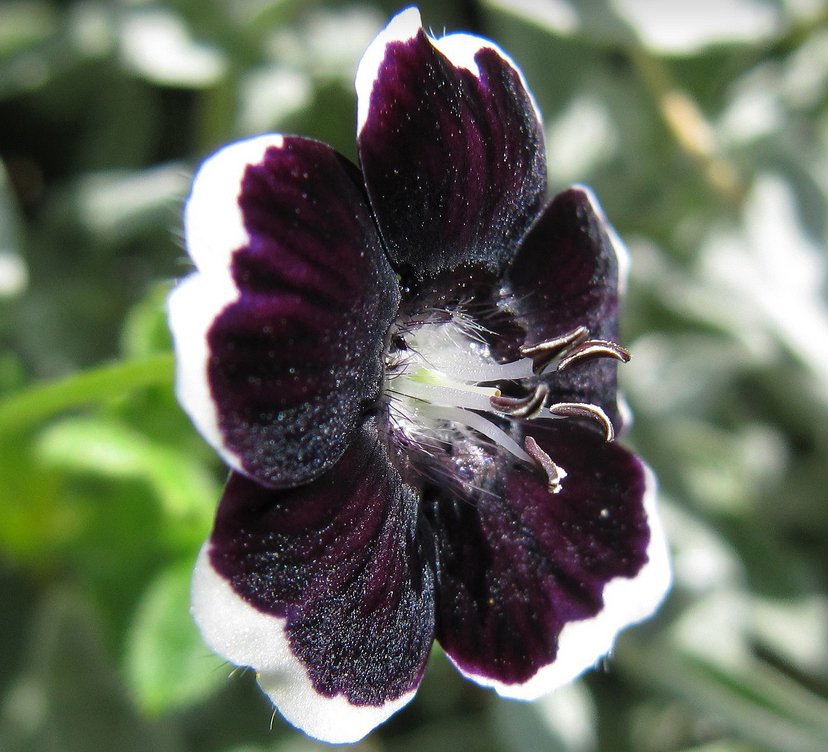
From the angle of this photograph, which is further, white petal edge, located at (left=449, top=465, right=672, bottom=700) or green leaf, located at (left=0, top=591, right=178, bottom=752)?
green leaf, located at (left=0, top=591, right=178, bottom=752)

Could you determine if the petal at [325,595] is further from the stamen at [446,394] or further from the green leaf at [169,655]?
the green leaf at [169,655]

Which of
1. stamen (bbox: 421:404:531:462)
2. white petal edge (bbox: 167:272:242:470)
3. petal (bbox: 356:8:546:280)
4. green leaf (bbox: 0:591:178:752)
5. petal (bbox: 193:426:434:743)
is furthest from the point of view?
green leaf (bbox: 0:591:178:752)

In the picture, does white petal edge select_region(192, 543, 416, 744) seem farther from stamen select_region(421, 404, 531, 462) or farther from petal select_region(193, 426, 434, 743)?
stamen select_region(421, 404, 531, 462)

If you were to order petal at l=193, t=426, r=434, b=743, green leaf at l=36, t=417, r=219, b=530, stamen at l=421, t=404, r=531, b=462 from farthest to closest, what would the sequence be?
green leaf at l=36, t=417, r=219, b=530
stamen at l=421, t=404, r=531, b=462
petal at l=193, t=426, r=434, b=743

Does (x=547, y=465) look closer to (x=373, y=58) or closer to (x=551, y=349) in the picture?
(x=551, y=349)

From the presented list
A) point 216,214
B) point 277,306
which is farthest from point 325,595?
point 216,214

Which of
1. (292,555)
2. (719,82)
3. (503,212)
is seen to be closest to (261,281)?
(292,555)

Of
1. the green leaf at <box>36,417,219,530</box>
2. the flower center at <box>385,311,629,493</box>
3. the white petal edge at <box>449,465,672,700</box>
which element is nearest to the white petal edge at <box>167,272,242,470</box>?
the flower center at <box>385,311,629,493</box>
